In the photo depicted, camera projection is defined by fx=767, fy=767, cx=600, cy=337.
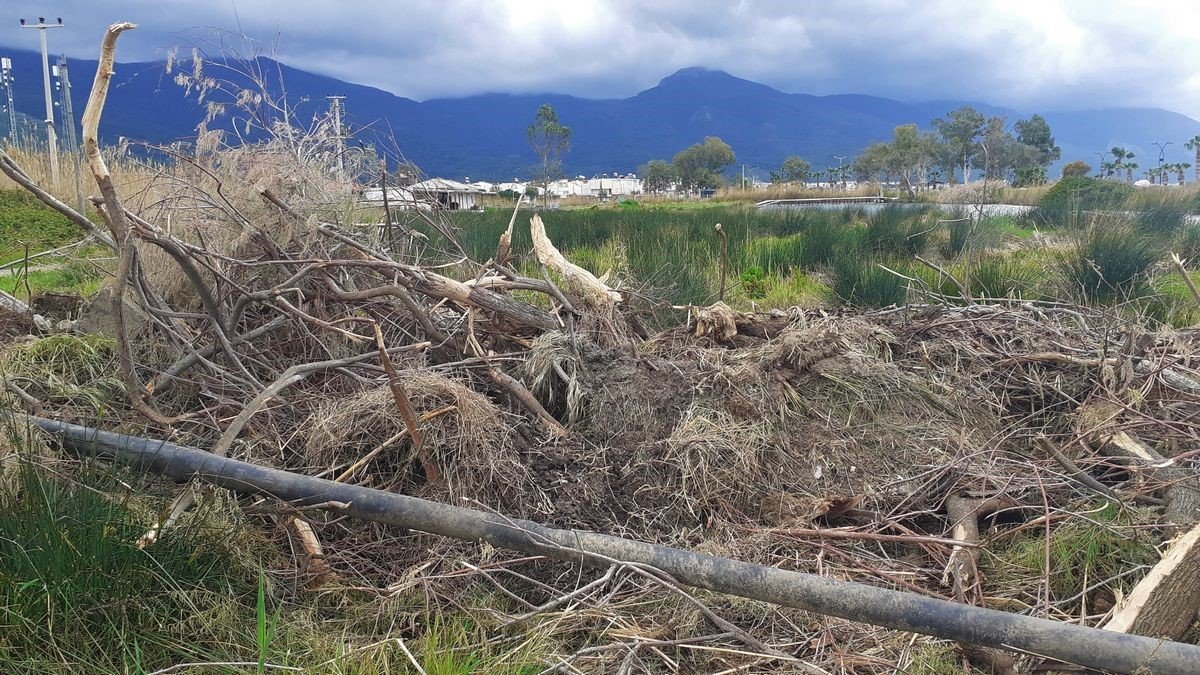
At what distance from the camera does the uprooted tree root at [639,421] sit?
257 centimetres

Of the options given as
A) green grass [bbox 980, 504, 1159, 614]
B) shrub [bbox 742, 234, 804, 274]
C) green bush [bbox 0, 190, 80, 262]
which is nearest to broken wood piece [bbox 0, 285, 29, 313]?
green grass [bbox 980, 504, 1159, 614]

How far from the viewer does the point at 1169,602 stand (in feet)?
7.18

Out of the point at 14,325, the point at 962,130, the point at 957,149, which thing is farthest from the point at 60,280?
the point at 962,130

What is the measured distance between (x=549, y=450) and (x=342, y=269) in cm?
172

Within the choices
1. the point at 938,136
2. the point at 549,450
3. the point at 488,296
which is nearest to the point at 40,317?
the point at 488,296

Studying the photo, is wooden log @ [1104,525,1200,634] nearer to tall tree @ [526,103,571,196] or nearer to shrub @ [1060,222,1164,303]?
shrub @ [1060,222,1164,303]

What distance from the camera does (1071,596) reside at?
2715mm

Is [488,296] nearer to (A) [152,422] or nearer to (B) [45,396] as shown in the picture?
(A) [152,422]

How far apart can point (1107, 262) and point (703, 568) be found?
6.34 meters

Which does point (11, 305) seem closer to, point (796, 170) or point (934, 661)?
point (934, 661)

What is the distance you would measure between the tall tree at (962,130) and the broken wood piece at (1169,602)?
56.7 meters

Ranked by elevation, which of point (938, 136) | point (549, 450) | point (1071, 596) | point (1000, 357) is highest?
point (938, 136)

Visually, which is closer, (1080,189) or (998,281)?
(998,281)

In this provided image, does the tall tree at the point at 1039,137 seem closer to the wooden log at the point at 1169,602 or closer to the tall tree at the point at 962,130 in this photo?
the tall tree at the point at 962,130
